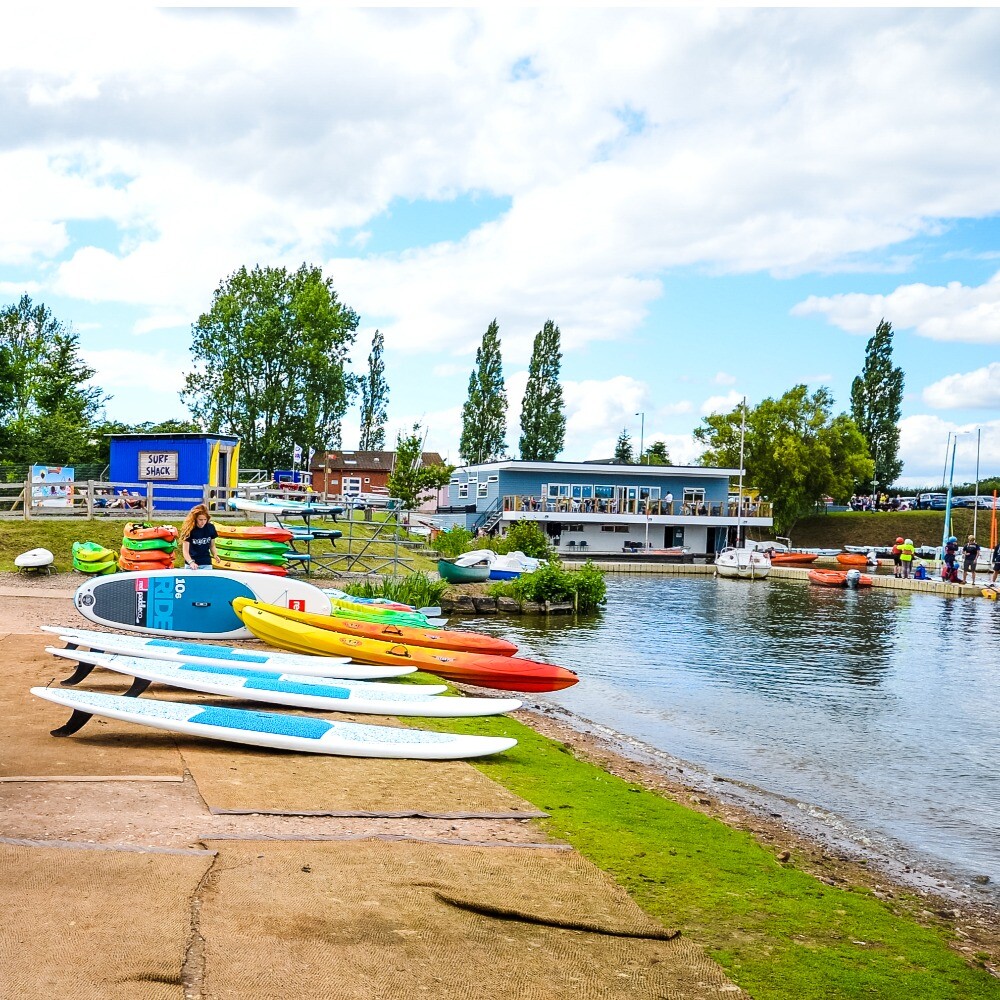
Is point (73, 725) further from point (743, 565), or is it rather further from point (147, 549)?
point (743, 565)

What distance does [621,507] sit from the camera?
6153 centimetres

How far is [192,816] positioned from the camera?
22.0 feet

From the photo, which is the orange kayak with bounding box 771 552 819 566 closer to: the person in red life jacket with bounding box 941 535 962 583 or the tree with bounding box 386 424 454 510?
the person in red life jacket with bounding box 941 535 962 583

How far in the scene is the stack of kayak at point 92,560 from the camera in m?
24.6

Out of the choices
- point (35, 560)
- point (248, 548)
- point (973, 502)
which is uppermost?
point (973, 502)

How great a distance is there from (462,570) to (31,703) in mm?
25143

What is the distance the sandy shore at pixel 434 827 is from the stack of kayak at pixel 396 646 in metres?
4.22

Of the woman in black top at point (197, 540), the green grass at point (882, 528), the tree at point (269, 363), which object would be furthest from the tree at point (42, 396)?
the green grass at point (882, 528)

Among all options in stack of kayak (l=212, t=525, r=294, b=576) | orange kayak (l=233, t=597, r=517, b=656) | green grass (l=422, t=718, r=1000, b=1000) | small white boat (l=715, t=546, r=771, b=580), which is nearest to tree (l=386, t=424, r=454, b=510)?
small white boat (l=715, t=546, r=771, b=580)

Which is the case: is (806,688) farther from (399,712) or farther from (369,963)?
(369,963)

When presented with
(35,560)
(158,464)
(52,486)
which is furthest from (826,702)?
(158,464)

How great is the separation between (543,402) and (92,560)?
5849 cm

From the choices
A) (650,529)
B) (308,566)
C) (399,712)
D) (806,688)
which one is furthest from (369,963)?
(650,529)

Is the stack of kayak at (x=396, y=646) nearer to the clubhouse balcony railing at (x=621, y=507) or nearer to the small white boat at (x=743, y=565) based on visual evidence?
the small white boat at (x=743, y=565)
